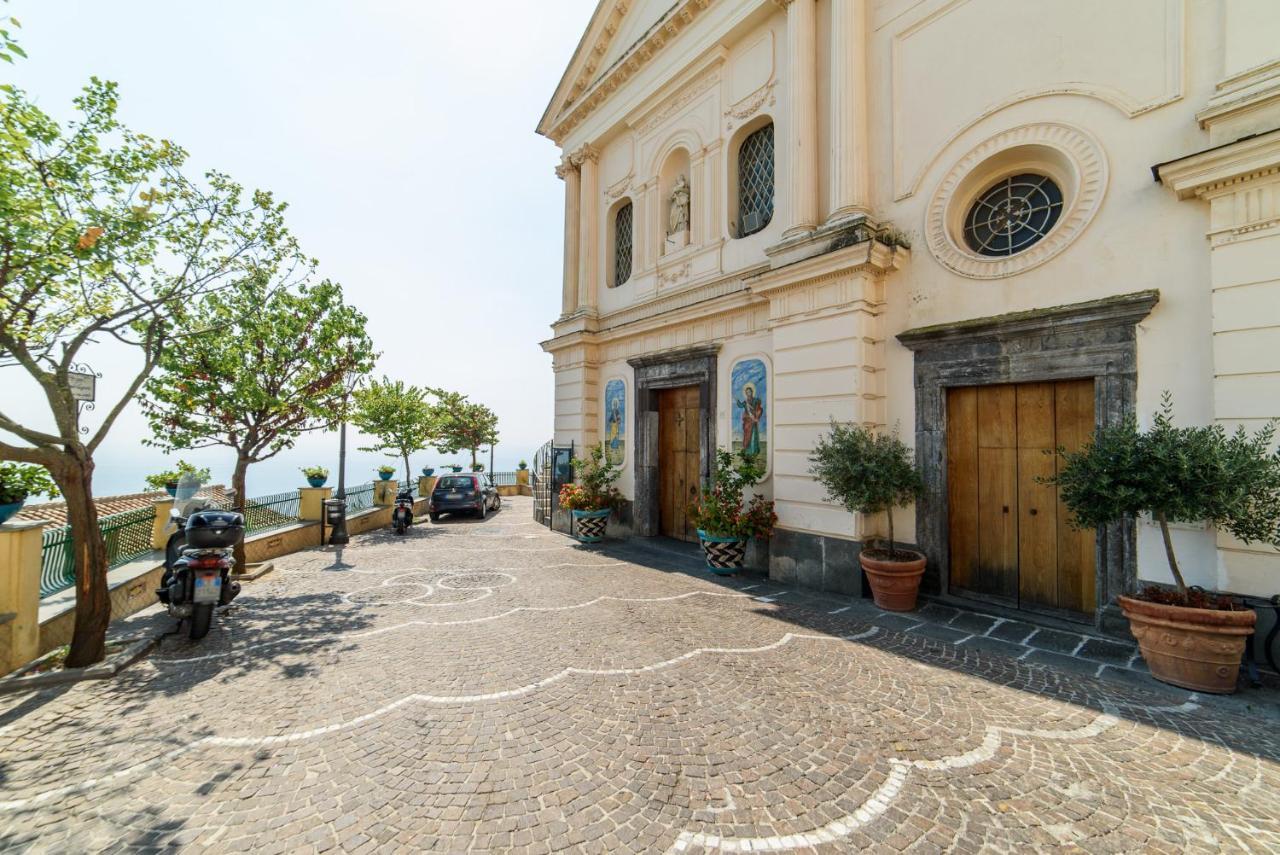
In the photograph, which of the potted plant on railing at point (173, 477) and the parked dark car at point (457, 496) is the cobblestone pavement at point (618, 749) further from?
the parked dark car at point (457, 496)

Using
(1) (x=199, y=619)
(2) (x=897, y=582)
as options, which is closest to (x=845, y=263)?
(2) (x=897, y=582)

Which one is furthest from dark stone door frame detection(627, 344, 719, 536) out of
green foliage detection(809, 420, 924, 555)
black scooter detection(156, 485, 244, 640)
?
black scooter detection(156, 485, 244, 640)

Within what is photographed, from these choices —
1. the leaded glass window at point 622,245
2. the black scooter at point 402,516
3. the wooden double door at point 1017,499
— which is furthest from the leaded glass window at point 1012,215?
the black scooter at point 402,516

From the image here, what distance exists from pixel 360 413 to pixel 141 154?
14.6 m

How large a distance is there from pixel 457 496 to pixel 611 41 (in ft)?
43.7

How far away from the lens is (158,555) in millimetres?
7492

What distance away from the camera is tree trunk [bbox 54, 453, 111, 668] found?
447 cm

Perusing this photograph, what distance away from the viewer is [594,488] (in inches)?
453

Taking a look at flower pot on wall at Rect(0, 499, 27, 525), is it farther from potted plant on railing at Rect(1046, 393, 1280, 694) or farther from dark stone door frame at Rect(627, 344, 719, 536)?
potted plant on railing at Rect(1046, 393, 1280, 694)

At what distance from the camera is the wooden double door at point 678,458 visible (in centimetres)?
1062

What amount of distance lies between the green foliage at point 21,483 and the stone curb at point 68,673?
170 centimetres

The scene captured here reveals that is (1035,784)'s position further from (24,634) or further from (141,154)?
(141,154)

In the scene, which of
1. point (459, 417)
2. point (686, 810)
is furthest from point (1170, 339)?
point (459, 417)

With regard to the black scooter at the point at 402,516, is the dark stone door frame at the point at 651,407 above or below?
above
